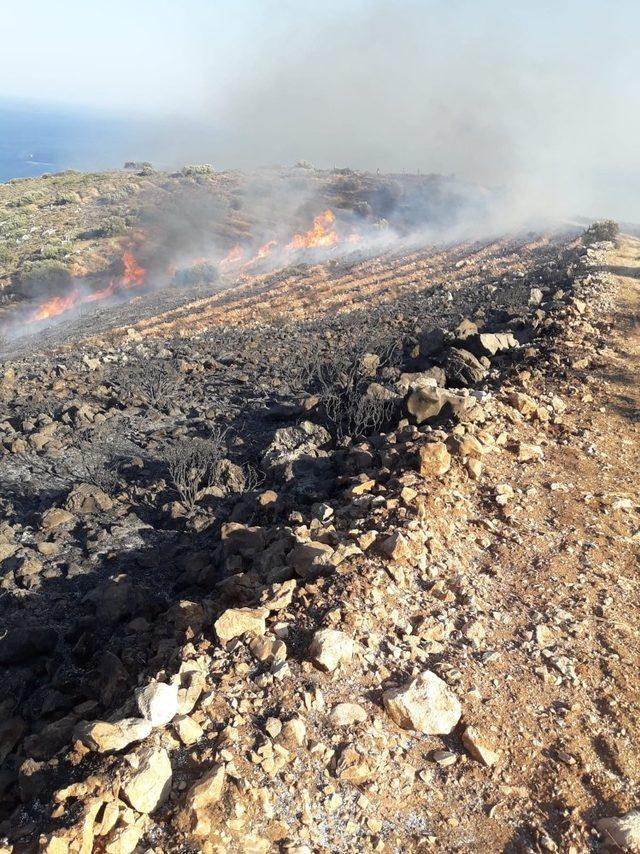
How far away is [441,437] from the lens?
5574mm

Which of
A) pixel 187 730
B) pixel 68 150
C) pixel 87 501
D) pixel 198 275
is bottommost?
pixel 68 150

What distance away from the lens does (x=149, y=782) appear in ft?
8.18

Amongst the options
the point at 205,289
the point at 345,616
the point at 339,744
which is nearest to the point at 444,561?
the point at 345,616

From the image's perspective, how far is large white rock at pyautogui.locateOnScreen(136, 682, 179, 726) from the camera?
110 inches

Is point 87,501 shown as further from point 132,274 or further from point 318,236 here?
point 318,236

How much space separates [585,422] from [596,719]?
4.11 meters

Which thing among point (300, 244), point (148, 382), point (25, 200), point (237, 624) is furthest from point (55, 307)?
point (237, 624)

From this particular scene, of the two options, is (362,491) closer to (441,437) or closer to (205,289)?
(441,437)

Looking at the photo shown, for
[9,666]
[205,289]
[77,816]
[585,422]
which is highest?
[77,816]

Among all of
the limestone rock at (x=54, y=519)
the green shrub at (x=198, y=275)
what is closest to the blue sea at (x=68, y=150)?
the green shrub at (x=198, y=275)

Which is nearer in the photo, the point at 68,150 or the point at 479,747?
the point at 479,747

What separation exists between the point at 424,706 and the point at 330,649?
0.54 meters

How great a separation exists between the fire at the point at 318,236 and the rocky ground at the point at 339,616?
23.5 m

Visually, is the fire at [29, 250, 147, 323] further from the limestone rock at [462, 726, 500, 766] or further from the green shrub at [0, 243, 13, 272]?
the limestone rock at [462, 726, 500, 766]
